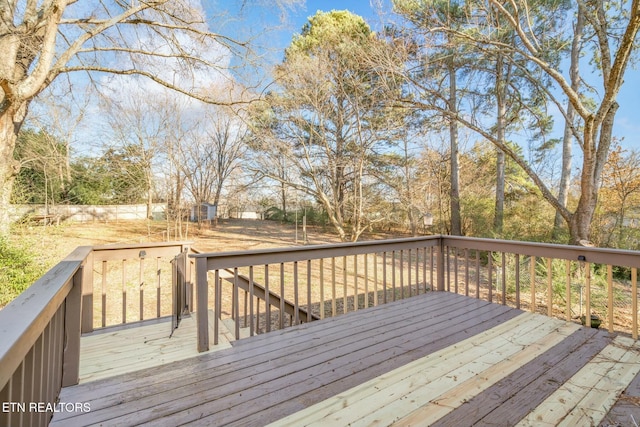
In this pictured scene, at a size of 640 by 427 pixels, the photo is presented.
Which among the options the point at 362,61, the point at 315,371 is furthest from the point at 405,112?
the point at 315,371

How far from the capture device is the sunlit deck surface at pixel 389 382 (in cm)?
151

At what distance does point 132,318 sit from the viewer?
5.11 metres

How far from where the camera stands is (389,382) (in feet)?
5.93

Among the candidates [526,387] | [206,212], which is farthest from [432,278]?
[206,212]

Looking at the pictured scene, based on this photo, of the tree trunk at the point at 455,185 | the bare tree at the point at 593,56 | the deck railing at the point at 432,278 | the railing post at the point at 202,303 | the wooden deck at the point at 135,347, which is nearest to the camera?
the wooden deck at the point at 135,347

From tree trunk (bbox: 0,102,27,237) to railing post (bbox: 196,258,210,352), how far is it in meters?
4.41

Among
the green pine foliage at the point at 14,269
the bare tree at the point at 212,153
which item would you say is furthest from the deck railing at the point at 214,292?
the bare tree at the point at 212,153

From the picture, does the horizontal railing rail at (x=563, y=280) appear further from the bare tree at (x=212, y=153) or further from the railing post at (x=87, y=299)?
the bare tree at (x=212, y=153)

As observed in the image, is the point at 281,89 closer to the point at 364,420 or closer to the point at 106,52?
the point at 106,52

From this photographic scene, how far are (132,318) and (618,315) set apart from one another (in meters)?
8.10

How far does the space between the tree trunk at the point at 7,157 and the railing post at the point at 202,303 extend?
174 inches

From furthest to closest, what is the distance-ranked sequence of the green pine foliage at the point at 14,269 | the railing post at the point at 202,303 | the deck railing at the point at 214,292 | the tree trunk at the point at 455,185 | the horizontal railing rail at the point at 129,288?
the tree trunk at the point at 455,185 → the green pine foliage at the point at 14,269 → the horizontal railing rail at the point at 129,288 → the railing post at the point at 202,303 → the deck railing at the point at 214,292

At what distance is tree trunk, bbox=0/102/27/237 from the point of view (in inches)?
175

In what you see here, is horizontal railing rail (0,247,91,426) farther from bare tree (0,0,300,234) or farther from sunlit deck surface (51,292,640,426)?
bare tree (0,0,300,234)
